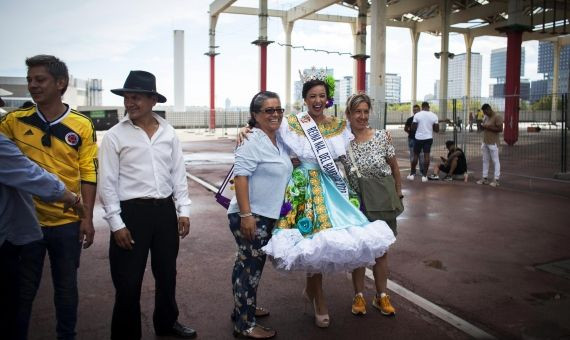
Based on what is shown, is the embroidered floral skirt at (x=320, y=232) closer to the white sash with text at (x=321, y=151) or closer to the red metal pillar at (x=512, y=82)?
the white sash with text at (x=321, y=151)

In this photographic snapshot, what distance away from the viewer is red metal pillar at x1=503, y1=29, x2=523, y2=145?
22734 mm

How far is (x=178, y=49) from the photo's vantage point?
1837 inches

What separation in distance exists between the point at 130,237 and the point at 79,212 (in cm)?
46

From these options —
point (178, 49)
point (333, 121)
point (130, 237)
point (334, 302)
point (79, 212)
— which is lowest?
point (334, 302)

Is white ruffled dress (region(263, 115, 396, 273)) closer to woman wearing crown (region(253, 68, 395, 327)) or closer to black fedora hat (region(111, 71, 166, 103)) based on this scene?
woman wearing crown (region(253, 68, 395, 327))

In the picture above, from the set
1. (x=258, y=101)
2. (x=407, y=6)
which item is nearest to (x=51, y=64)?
(x=258, y=101)

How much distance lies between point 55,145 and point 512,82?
2418 centimetres

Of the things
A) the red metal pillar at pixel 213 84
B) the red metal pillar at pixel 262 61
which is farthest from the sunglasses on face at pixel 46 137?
the red metal pillar at pixel 213 84

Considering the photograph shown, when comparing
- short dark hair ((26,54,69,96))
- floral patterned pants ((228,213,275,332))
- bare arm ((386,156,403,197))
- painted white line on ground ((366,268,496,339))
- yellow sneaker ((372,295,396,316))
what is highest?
short dark hair ((26,54,69,96))

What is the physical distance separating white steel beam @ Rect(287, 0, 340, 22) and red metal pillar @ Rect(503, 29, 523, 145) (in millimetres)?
11243

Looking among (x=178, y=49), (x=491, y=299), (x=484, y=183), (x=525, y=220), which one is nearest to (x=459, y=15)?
(x=178, y=49)

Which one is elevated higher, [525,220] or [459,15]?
[459,15]

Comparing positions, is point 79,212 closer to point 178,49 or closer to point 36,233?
point 36,233

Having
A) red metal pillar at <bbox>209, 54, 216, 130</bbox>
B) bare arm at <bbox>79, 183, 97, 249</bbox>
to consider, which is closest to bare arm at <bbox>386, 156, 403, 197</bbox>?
bare arm at <bbox>79, 183, 97, 249</bbox>
